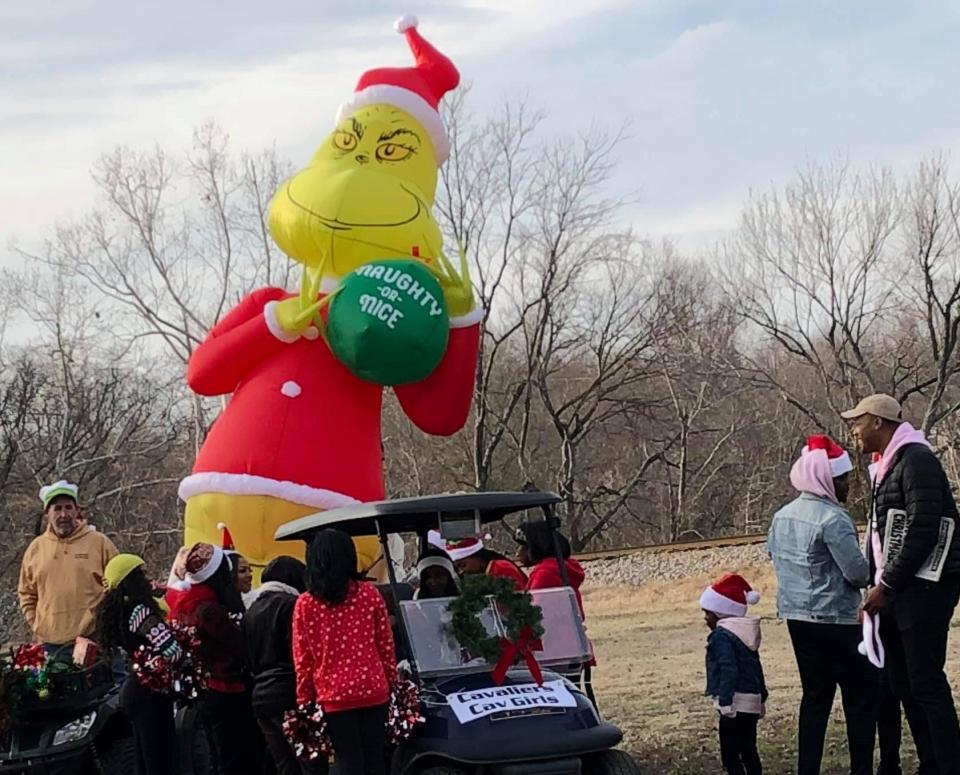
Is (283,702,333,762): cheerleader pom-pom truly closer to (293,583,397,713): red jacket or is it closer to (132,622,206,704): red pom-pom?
(293,583,397,713): red jacket

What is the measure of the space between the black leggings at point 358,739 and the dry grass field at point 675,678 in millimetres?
2494

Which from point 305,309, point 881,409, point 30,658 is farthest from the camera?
point 305,309

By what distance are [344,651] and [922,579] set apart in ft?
8.47

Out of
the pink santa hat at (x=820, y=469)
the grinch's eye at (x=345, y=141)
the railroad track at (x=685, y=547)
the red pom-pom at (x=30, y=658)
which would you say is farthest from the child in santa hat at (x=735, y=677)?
the railroad track at (x=685, y=547)

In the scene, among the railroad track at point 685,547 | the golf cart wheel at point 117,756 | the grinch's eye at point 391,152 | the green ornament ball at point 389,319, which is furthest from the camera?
the railroad track at point 685,547

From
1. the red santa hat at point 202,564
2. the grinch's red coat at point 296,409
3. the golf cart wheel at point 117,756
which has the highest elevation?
the grinch's red coat at point 296,409

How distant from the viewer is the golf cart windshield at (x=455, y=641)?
6016 millimetres

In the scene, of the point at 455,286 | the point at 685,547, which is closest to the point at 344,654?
the point at 455,286

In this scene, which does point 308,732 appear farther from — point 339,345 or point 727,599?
point 339,345

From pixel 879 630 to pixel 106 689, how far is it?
4.14 m

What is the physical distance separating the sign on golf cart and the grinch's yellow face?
4.36 metres

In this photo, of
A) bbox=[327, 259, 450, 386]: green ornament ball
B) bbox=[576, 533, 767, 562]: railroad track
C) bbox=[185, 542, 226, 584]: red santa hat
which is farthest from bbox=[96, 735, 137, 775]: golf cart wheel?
bbox=[576, 533, 767, 562]: railroad track

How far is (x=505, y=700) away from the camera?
573cm

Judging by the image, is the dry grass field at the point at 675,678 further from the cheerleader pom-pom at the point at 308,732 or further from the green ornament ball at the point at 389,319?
the green ornament ball at the point at 389,319
